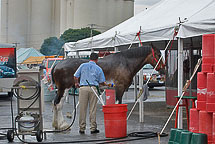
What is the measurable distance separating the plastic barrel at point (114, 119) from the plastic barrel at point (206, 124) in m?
2.62

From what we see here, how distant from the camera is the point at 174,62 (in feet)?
56.6

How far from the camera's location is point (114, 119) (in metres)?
10.0

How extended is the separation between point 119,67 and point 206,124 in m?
5.76

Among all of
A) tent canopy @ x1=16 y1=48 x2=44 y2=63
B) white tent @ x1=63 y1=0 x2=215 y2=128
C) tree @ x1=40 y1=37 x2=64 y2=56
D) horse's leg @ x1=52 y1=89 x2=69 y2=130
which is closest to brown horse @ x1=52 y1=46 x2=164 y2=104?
white tent @ x1=63 y1=0 x2=215 y2=128

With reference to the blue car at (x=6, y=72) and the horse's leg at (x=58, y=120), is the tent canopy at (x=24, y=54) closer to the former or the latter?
the blue car at (x=6, y=72)

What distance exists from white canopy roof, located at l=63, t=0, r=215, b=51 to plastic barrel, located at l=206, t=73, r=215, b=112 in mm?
1915

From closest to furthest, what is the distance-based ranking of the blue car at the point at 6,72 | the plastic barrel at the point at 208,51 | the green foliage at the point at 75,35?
the plastic barrel at the point at 208,51
the blue car at the point at 6,72
the green foliage at the point at 75,35

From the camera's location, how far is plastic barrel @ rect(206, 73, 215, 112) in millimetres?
7637

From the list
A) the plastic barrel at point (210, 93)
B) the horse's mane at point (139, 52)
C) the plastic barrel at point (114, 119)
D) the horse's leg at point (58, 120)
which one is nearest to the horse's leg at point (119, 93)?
the horse's mane at point (139, 52)

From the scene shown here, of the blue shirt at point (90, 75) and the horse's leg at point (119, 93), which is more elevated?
the blue shirt at point (90, 75)

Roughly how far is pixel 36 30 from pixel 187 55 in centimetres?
10497

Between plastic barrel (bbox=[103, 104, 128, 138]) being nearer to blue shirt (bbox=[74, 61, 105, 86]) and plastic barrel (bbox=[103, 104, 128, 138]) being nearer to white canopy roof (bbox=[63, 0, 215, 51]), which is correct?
blue shirt (bbox=[74, 61, 105, 86])

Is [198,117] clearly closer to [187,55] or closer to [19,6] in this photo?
[187,55]

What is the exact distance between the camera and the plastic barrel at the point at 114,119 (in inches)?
393
